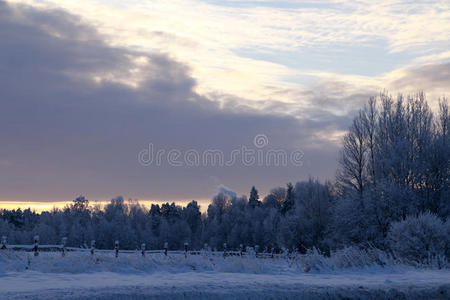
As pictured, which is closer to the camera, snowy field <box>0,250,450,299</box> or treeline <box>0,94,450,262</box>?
snowy field <box>0,250,450,299</box>

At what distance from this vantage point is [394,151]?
41281 millimetres

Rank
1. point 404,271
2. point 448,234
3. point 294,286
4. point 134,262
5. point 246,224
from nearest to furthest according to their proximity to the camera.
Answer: point 294,286
point 404,271
point 134,262
point 448,234
point 246,224

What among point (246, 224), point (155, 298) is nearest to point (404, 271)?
point (155, 298)

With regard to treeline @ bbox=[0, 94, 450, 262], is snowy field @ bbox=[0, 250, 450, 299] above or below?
below

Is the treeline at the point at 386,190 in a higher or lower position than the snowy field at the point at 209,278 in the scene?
higher

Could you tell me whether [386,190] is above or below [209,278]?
above

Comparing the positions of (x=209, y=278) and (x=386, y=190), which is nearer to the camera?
(x=209, y=278)

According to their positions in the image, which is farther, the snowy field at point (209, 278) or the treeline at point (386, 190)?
the treeline at point (386, 190)

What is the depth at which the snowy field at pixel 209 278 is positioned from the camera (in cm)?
1264

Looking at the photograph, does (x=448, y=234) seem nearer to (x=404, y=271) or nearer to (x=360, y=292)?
(x=404, y=271)

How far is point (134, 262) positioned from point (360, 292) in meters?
9.77

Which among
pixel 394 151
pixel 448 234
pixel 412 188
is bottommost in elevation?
pixel 448 234

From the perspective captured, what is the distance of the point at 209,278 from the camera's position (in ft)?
53.3

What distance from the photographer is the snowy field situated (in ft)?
41.5
